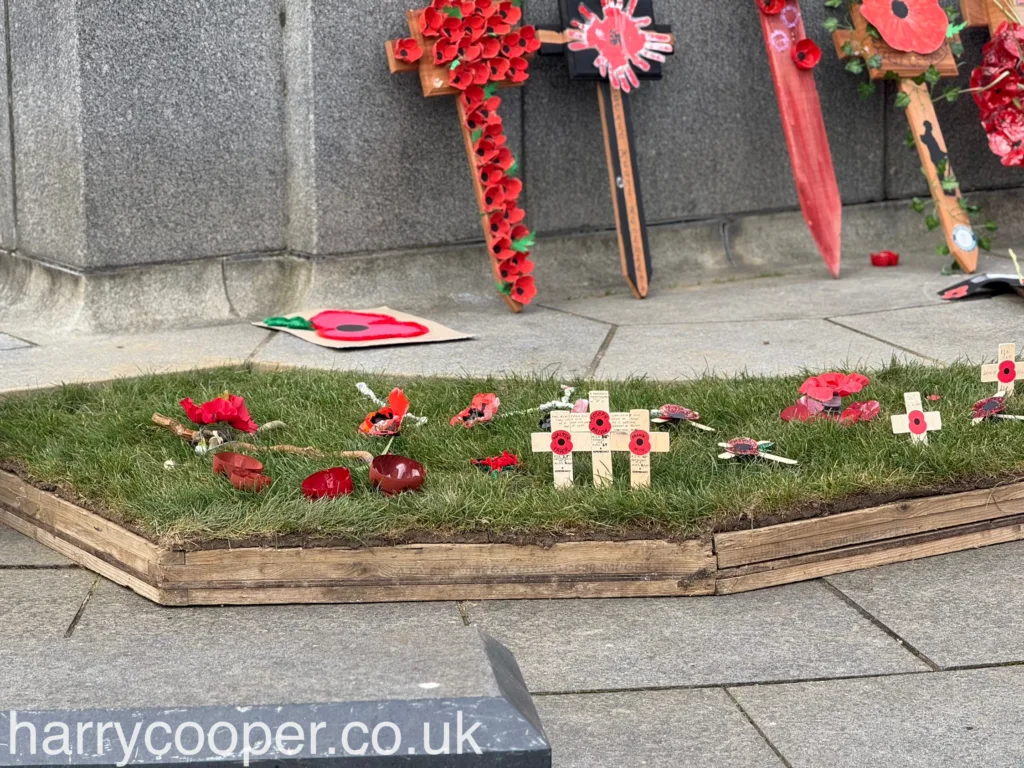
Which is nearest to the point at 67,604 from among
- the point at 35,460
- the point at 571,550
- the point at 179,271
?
the point at 35,460

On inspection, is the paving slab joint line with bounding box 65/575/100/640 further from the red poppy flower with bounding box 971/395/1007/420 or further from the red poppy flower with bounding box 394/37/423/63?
the red poppy flower with bounding box 394/37/423/63

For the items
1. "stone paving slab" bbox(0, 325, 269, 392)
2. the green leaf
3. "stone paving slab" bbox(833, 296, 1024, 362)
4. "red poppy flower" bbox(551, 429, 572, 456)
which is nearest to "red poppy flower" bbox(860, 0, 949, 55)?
the green leaf

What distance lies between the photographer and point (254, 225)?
17.8ft

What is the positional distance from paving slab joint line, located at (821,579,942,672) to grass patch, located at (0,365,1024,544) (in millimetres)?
194

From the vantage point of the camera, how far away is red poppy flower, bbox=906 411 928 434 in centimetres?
330

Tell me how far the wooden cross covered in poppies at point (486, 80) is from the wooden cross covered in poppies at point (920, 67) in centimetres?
160

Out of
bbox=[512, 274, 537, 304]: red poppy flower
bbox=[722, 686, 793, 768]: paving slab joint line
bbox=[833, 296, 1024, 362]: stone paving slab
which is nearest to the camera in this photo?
bbox=[722, 686, 793, 768]: paving slab joint line

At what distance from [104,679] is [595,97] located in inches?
184

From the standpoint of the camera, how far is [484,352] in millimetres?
4660

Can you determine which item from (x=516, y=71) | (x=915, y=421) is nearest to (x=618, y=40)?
(x=516, y=71)

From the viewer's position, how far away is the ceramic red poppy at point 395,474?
310 centimetres

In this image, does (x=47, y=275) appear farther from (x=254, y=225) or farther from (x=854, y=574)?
(x=854, y=574)

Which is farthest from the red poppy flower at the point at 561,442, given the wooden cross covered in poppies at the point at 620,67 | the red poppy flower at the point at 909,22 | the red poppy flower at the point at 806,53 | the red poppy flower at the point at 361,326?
the red poppy flower at the point at 909,22

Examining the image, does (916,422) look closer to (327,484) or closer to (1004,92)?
(327,484)
